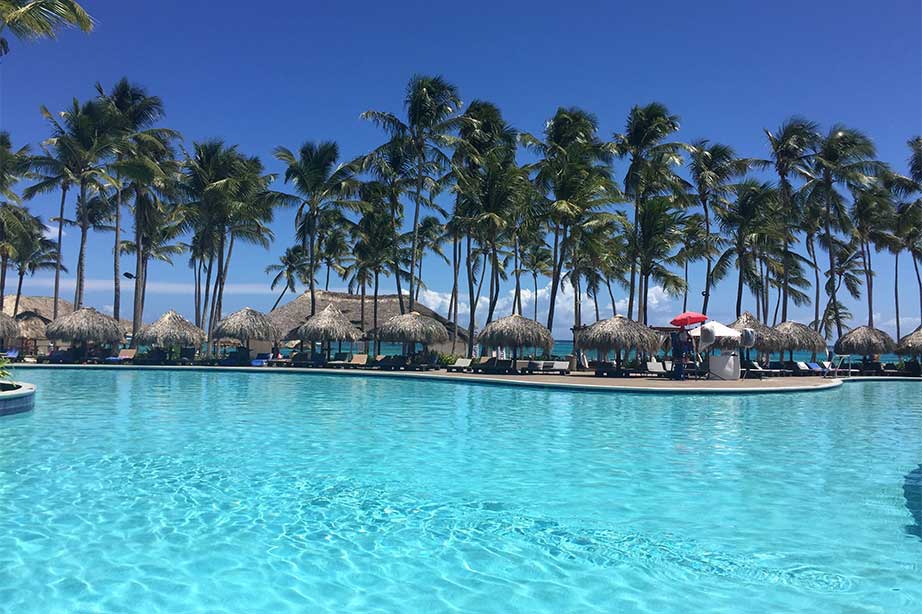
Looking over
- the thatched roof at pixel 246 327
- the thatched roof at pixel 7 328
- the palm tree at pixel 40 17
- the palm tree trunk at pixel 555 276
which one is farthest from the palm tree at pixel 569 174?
the thatched roof at pixel 7 328

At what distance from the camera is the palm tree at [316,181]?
107 feet

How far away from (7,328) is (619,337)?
29247 mm

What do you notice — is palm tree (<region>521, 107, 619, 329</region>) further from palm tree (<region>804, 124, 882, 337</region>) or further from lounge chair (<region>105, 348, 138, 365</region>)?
lounge chair (<region>105, 348, 138, 365</region>)

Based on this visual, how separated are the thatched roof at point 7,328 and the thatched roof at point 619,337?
27675mm

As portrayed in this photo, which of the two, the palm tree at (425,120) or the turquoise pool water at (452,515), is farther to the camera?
the palm tree at (425,120)

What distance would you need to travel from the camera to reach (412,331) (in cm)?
2948

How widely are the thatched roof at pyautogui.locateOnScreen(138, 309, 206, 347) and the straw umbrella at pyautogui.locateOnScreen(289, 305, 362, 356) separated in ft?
17.1

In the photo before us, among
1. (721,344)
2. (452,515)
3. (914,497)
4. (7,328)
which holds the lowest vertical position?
(452,515)

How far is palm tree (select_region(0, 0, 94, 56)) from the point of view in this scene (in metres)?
14.5

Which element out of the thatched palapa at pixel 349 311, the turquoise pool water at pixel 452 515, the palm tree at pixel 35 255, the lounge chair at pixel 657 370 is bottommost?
the turquoise pool water at pixel 452 515

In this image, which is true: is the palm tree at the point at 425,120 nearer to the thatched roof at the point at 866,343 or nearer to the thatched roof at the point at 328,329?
the thatched roof at the point at 328,329

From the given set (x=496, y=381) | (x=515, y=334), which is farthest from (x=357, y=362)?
(x=496, y=381)

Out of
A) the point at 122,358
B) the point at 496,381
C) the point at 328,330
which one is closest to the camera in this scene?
the point at 496,381

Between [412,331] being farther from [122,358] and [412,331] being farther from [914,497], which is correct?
[914,497]
